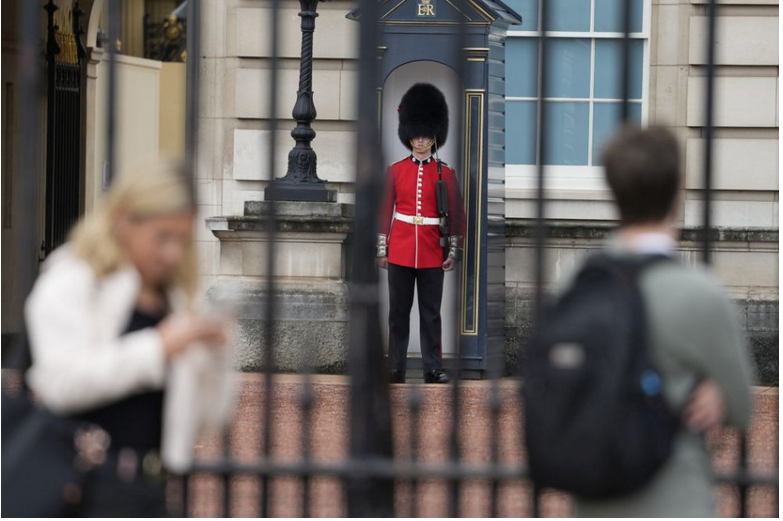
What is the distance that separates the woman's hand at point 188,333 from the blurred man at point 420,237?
5.96 metres

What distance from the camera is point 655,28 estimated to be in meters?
9.76

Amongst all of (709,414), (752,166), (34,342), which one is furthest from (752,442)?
(34,342)

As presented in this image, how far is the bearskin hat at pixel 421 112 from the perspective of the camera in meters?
8.93

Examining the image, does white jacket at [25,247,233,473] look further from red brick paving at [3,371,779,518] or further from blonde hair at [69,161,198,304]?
red brick paving at [3,371,779,518]

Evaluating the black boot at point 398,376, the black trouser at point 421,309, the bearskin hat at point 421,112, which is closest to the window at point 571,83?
the bearskin hat at point 421,112

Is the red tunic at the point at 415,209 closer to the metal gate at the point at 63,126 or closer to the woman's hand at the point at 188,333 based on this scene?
the metal gate at the point at 63,126

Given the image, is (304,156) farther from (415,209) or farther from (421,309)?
(421,309)

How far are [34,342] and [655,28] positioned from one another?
298 inches

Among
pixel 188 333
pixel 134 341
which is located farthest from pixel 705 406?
pixel 134 341

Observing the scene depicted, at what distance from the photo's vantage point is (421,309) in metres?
8.88

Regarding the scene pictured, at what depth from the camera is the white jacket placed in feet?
8.97

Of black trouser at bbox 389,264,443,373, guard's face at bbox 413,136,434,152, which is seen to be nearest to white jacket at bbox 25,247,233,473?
black trouser at bbox 389,264,443,373

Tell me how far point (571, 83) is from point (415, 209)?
1.83m

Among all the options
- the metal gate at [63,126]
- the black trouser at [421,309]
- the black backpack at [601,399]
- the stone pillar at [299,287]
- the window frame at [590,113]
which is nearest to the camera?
the black backpack at [601,399]
